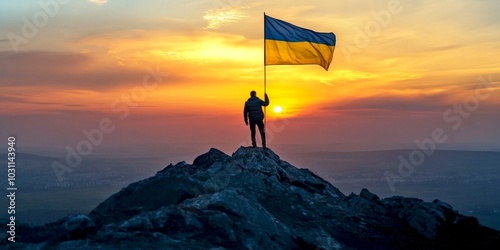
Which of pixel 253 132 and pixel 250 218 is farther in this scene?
pixel 253 132

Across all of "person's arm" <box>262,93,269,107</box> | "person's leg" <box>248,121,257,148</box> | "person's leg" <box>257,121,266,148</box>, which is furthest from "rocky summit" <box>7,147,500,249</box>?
"person's arm" <box>262,93,269,107</box>

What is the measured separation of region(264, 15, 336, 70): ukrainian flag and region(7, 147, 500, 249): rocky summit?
5528mm

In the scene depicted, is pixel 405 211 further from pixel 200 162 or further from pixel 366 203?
pixel 200 162

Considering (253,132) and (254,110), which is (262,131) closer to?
(253,132)

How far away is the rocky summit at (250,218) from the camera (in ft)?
57.1

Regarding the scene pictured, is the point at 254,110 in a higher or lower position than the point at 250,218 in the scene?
higher

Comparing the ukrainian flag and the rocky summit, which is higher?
the ukrainian flag

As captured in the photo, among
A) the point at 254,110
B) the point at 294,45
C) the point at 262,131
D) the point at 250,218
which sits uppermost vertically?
the point at 294,45

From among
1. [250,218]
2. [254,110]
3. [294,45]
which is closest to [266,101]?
[254,110]

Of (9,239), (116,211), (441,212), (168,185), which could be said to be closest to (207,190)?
(168,185)

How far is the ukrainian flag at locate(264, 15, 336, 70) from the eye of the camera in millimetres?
30556

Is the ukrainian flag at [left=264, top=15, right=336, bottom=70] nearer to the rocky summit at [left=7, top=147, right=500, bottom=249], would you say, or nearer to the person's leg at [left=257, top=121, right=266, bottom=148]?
the person's leg at [left=257, top=121, right=266, bottom=148]

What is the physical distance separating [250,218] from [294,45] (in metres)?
14.2

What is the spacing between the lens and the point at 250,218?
19641 millimetres
